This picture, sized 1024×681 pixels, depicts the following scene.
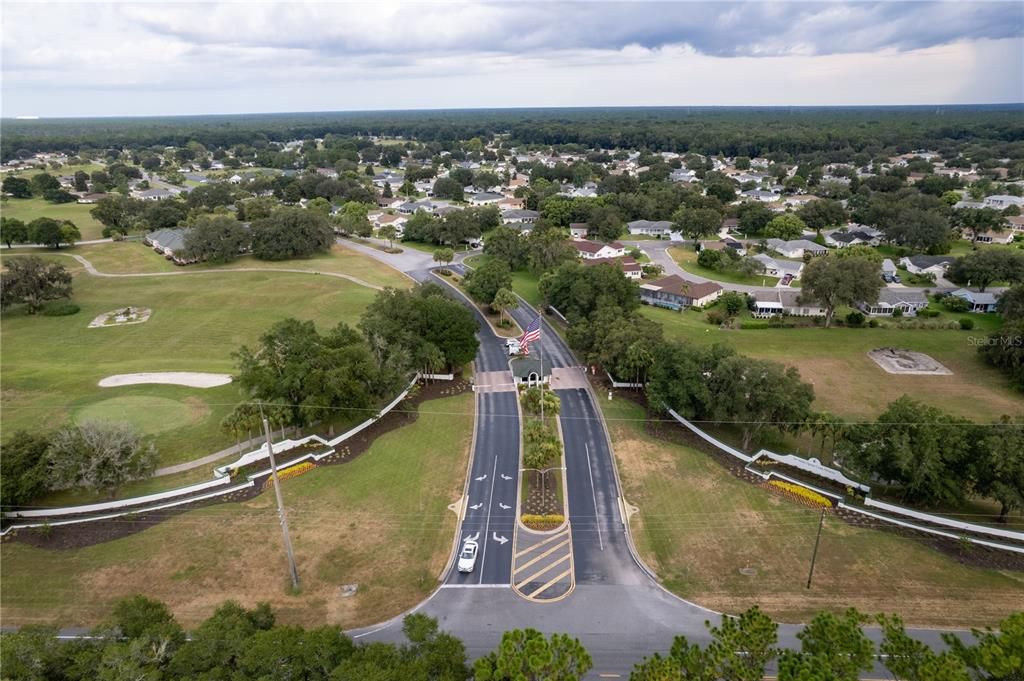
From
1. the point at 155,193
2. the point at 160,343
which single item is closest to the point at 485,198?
the point at 155,193

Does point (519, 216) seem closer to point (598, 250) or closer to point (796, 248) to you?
point (598, 250)

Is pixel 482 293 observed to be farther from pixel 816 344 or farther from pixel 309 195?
pixel 309 195

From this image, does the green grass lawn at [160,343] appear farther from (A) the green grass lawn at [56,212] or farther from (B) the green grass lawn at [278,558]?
(A) the green grass lawn at [56,212]

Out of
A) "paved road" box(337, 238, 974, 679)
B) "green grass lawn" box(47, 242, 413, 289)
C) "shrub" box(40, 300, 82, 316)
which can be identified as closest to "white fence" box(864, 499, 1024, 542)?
"paved road" box(337, 238, 974, 679)

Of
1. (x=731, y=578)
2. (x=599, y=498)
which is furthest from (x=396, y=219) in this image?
(x=731, y=578)

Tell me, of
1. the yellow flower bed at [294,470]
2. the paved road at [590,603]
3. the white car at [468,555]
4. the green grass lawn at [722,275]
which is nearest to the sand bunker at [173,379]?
the yellow flower bed at [294,470]

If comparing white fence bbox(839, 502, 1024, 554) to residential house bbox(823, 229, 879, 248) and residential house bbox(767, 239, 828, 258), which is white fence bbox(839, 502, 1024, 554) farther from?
residential house bbox(823, 229, 879, 248)
